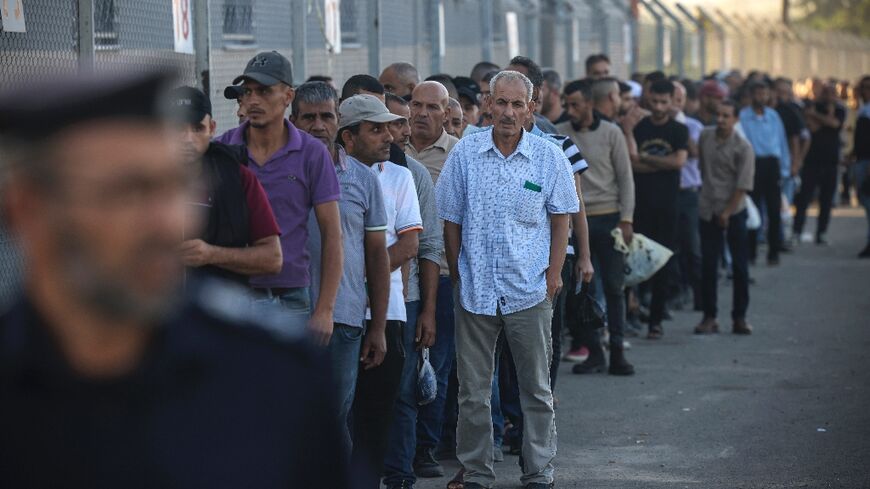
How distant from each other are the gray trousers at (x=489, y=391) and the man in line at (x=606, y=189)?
3.27 meters

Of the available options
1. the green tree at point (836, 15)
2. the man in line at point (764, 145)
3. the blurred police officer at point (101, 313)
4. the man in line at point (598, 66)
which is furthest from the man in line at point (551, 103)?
the green tree at point (836, 15)

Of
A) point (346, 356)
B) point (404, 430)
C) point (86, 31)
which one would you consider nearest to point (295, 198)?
point (346, 356)

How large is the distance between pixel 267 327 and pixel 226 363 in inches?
3.5

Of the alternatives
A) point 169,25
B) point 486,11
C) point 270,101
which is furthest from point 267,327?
point 486,11

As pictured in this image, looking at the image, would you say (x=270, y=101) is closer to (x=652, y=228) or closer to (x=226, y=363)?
(x=226, y=363)

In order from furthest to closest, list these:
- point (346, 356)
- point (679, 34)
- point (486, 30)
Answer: point (679, 34) → point (486, 30) → point (346, 356)

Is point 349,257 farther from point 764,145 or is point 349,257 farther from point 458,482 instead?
point 764,145

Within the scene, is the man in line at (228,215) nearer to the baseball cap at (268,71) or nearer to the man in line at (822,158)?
the baseball cap at (268,71)

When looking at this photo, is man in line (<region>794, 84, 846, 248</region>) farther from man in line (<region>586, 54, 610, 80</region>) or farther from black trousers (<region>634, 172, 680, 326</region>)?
black trousers (<region>634, 172, 680, 326</region>)

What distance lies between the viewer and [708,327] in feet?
41.3

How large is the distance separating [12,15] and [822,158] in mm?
15799

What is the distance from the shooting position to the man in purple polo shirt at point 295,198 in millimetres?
5629

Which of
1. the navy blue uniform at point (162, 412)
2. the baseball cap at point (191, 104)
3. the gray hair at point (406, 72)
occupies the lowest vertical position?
the navy blue uniform at point (162, 412)

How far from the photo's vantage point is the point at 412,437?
687 centimetres
